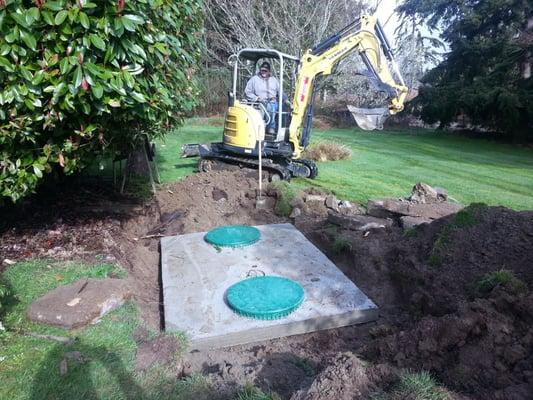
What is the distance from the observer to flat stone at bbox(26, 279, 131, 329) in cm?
339

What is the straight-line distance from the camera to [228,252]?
4.91 meters

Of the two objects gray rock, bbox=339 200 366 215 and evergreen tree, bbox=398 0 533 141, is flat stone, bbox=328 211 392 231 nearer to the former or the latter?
gray rock, bbox=339 200 366 215

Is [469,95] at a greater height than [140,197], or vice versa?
[469,95]

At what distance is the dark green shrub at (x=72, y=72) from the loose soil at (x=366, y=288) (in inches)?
62.7

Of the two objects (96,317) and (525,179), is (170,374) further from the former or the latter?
(525,179)

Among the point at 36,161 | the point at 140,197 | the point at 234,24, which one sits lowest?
the point at 140,197

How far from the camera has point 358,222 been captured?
5.47m

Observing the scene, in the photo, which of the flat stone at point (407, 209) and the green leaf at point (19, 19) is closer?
the green leaf at point (19, 19)

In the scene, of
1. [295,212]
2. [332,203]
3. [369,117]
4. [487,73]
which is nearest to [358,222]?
[332,203]

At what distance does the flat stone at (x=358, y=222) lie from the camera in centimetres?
542

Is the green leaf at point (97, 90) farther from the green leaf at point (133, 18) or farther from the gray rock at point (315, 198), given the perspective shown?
the gray rock at point (315, 198)

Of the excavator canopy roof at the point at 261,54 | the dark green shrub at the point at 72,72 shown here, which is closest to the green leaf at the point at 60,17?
the dark green shrub at the point at 72,72

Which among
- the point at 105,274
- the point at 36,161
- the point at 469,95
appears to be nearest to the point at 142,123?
the point at 36,161

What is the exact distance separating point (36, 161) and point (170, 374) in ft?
7.08
